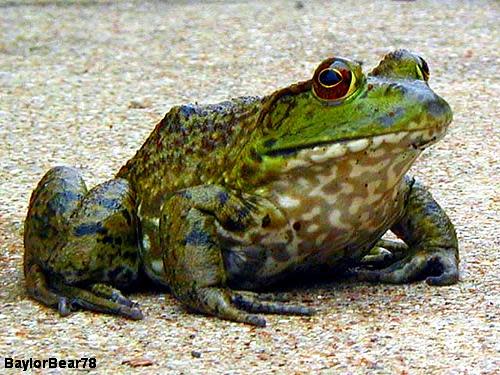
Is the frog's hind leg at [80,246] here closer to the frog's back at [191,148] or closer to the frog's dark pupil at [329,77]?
the frog's back at [191,148]

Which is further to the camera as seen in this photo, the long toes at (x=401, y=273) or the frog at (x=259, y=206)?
the long toes at (x=401, y=273)

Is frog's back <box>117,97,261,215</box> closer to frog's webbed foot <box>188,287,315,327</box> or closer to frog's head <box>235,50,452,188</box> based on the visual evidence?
frog's head <box>235,50,452,188</box>

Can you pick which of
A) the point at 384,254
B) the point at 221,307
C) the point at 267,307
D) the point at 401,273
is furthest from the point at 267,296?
the point at 384,254

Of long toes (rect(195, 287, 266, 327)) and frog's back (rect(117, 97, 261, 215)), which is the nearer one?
long toes (rect(195, 287, 266, 327))

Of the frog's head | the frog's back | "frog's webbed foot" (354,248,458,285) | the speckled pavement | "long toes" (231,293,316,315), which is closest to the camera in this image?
the speckled pavement

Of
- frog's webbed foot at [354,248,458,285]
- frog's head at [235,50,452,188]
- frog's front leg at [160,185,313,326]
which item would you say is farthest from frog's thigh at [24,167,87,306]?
frog's webbed foot at [354,248,458,285]

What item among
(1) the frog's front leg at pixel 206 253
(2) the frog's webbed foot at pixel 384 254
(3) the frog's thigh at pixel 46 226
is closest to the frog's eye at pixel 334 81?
(1) the frog's front leg at pixel 206 253

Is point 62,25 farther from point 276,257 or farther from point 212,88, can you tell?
point 276,257

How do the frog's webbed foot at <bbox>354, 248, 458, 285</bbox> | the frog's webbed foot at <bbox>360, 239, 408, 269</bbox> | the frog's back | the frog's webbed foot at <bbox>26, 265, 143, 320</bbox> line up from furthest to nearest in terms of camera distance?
the frog's webbed foot at <bbox>360, 239, 408, 269</bbox> < the frog's webbed foot at <bbox>354, 248, 458, 285</bbox> < the frog's back < the frog's webbed foot at <bbox>26, 265, 143, 320</bbox>
